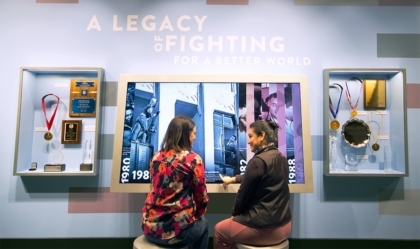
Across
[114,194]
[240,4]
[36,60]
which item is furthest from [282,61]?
[36,60]

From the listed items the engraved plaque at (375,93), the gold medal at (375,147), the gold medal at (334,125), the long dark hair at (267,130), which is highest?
the engraved plaque at (375,93)

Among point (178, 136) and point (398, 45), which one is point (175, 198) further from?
point (398, 45)

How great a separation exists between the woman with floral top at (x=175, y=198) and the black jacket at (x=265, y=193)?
10.5 inches

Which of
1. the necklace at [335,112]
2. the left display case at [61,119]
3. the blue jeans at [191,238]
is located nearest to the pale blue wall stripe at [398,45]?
the necklace at [335,112]

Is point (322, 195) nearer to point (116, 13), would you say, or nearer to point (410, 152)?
point (410, 152)

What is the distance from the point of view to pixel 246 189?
171cm

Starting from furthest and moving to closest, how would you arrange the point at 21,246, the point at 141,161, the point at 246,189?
the point at 21,246 < the point at 141,161 < the point at 246,189

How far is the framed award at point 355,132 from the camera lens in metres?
2.46

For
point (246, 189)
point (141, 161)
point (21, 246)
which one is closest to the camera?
point (246, 189)

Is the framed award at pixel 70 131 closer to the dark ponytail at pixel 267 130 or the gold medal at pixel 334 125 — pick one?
the dark ponytail at pixel 267 130

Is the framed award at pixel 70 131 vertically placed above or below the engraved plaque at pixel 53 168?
above

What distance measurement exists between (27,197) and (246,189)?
200 cm

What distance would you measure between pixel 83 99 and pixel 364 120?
2.48 metres

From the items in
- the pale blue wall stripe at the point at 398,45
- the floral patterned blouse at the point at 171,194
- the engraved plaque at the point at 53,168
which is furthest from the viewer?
the pale blue wall stripe at the point at 398,45
